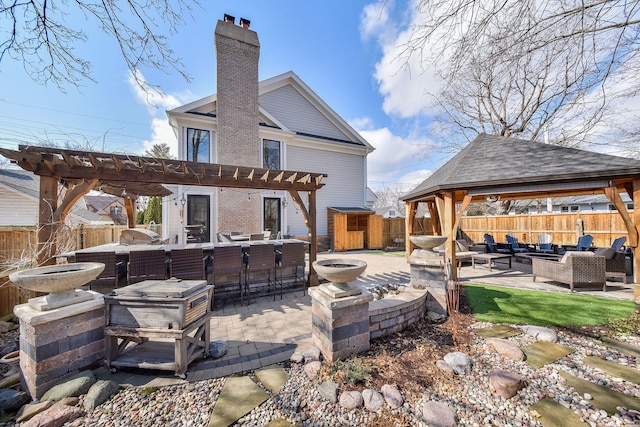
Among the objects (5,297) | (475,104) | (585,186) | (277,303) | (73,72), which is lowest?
(277,303)

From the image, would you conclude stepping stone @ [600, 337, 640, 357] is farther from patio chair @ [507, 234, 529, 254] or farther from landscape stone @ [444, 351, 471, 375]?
patio chair @ [507, 234, 529, 254]

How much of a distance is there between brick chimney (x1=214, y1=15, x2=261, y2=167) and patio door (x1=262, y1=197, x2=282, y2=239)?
205 centimetres

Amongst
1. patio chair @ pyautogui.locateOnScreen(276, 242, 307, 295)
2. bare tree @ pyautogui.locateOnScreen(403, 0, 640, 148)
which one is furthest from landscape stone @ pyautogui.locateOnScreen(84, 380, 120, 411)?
bare tree @ pyautogui.locateOnScreen(403, 0, 640, 148)

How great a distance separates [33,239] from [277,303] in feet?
17.0

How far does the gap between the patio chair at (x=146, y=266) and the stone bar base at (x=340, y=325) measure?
337 cm

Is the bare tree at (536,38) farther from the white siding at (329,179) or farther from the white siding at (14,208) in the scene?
the white siding at (14,208)

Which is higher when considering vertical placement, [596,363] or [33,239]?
[33,239]

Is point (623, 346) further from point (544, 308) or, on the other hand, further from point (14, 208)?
point (14, 208)

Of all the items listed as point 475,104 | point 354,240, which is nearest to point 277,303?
point 354,240

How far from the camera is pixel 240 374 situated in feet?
9.18

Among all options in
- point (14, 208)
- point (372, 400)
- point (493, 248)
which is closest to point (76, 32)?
point (372, 400)

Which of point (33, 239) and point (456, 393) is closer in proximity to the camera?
point (456, 393)

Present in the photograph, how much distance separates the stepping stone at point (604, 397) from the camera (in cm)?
220

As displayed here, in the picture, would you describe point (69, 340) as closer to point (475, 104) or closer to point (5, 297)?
point (5, 297)
